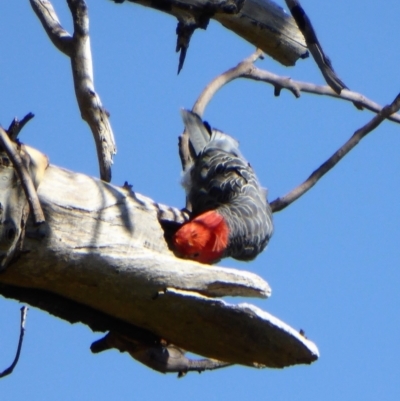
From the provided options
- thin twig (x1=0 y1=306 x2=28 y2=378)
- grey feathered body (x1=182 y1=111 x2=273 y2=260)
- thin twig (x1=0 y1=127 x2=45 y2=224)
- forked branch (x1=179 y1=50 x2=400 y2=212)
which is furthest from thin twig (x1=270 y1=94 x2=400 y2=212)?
thin twig (x1=0 y1=127 x2=45 y2=224)

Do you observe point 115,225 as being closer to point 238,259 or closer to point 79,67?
point 79,67

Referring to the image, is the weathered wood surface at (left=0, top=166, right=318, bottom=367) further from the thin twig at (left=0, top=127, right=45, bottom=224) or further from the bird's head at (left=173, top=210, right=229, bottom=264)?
the bird's head at (left=173, top=210, right=229, bottom=264)

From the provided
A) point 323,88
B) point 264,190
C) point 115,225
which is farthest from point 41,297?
point 323,88

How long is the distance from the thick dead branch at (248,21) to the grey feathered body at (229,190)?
150cm

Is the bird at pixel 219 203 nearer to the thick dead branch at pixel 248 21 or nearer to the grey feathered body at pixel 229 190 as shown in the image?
the grey feathered body at pixel 229 190

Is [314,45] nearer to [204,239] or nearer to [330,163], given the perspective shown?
[204,239]

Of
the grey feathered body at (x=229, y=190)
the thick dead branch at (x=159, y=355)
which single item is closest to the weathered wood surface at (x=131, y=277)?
the thick dead branch at (x=159, y=355)

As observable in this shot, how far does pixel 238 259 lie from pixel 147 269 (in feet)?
6.63

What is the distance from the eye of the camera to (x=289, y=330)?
324cm

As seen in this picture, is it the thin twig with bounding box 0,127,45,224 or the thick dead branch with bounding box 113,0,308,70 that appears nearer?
the thin twig with bounding box 0,127,45,224

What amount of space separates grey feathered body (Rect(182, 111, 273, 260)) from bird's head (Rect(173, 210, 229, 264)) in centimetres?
16

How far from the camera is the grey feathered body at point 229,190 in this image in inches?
201

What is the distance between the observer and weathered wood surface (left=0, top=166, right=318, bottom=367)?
325 cm

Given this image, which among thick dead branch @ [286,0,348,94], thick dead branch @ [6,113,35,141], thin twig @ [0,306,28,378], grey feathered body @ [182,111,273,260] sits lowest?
thin twig @ [0,306,28,378]
